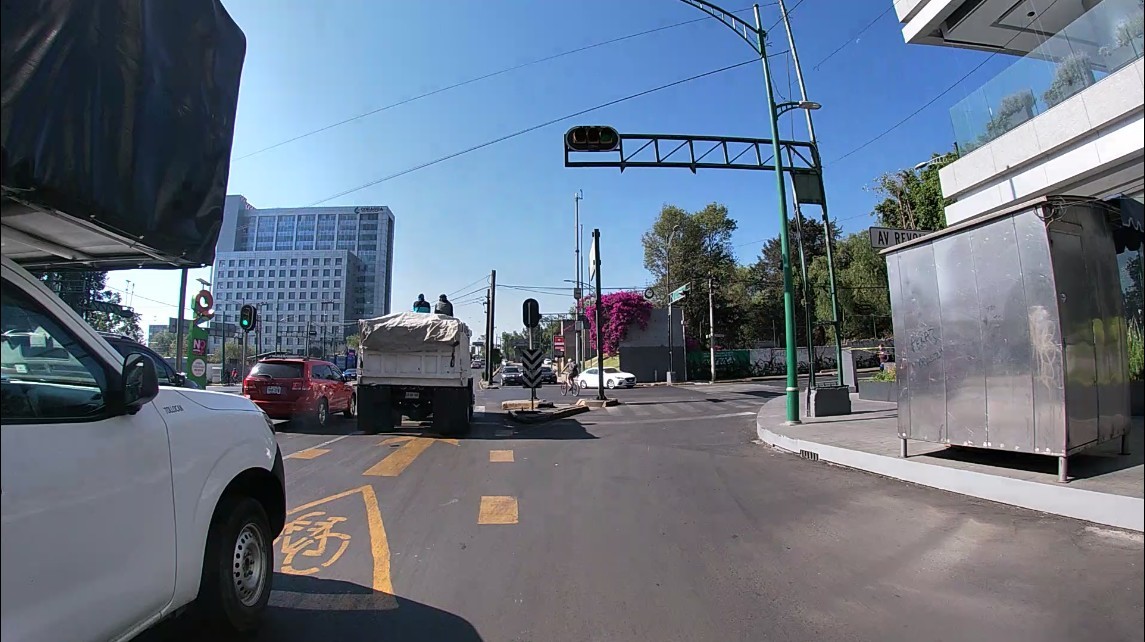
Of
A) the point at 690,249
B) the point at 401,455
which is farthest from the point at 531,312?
the point at 690,249

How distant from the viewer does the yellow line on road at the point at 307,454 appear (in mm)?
8927

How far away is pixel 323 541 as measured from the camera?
4.97m

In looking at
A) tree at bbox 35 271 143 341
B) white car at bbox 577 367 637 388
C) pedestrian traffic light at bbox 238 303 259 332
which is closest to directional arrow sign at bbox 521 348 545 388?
pedestrian traffic light at bbox 238 303 259 332

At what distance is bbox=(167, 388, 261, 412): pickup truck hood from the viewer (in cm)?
290

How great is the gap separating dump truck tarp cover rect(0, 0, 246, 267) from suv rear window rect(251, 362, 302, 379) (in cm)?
983

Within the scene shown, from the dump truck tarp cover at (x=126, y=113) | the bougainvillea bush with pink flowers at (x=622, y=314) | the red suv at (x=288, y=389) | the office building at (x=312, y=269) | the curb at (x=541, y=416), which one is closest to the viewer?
the dump truck tarp cover at (x=126, y=113)

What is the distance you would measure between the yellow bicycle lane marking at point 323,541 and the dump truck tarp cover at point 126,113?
250cm

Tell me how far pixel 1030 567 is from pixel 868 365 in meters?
39.9

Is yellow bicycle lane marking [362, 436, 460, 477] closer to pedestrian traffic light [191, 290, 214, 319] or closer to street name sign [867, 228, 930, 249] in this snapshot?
pedestrian traffic light [191, 290, 214, 319]

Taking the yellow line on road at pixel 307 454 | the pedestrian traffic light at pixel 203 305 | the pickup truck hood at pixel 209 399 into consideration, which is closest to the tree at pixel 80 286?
the pickup truck hood at pixel 209 399

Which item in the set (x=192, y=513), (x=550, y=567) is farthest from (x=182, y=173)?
(x=550, y=567)

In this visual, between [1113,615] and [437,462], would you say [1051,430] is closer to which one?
[1113,615]

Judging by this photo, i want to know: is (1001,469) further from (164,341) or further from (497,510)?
(164,341)

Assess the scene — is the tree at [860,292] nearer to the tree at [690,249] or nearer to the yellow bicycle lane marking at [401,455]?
the tree at [690,249]
